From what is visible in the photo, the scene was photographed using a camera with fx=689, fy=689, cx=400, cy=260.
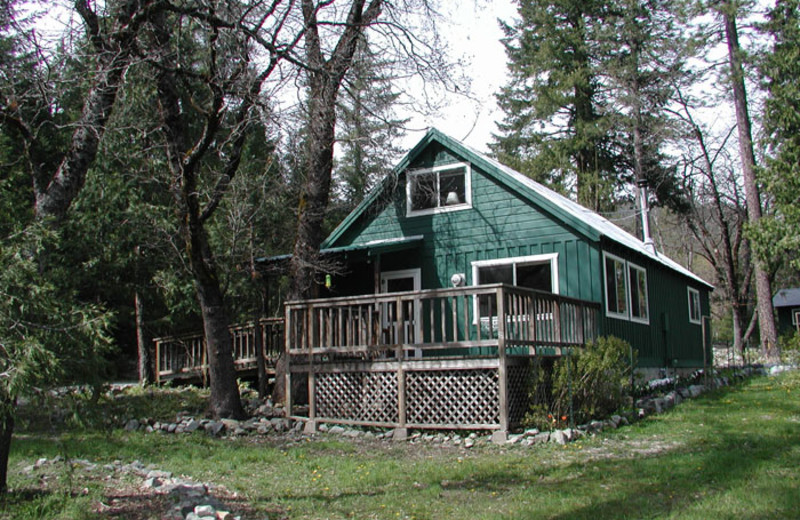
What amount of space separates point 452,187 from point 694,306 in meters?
9.92

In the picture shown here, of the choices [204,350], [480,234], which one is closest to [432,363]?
[480,234]

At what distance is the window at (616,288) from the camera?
45.8ft

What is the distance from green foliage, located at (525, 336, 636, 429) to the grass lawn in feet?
1.99

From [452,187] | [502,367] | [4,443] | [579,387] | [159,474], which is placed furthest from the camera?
[452,187]

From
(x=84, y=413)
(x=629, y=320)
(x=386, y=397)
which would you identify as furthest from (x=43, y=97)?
(x=629, y=320)

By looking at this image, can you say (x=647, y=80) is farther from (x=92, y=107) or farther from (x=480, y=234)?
(x=92, y=107)

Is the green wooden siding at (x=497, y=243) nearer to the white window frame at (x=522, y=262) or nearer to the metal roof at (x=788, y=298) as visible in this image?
the white window frame at (x=522, y=262)

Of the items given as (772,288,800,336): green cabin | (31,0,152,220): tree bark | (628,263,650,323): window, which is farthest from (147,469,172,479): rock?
(772,288,800,336): green cabin

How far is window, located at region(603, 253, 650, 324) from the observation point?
14.0 meters

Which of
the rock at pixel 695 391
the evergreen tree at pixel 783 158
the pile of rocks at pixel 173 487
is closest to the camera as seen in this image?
the pile of rocks at pixel 173 487

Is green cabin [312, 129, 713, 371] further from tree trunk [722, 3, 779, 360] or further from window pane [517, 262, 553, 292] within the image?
tree trunk [722, 3, 779, 360]

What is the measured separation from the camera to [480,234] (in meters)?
14.8

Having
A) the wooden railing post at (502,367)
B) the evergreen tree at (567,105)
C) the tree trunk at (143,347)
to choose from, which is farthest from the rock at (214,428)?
the evergreen tree at (567,105)

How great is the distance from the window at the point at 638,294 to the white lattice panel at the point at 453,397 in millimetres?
6219
